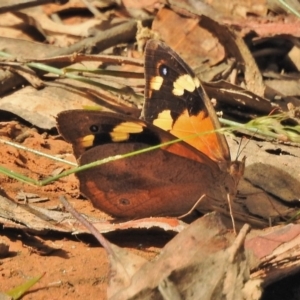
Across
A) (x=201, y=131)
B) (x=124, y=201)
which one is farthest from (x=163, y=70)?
(x=124, y=201)

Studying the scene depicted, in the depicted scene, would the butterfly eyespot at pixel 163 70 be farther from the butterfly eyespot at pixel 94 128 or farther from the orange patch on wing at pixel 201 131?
the butterfly eyespot at pixel 94 128

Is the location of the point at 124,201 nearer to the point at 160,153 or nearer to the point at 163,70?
the point at 160,153

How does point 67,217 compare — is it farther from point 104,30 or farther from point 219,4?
point 219,4

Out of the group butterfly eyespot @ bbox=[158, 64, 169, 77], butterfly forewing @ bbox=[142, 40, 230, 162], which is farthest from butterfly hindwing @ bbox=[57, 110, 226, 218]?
butterfly eyespot @ bbox=[158, 64, 169, 77]

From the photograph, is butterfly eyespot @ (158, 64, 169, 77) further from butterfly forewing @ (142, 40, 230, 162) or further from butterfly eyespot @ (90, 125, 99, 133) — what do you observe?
butterfly eyespot @ (90, 125, 99, 133)

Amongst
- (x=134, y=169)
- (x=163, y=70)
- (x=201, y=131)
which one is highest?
(x=163, y=70)

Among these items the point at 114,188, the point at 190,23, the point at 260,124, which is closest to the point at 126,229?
the point at 114,188
